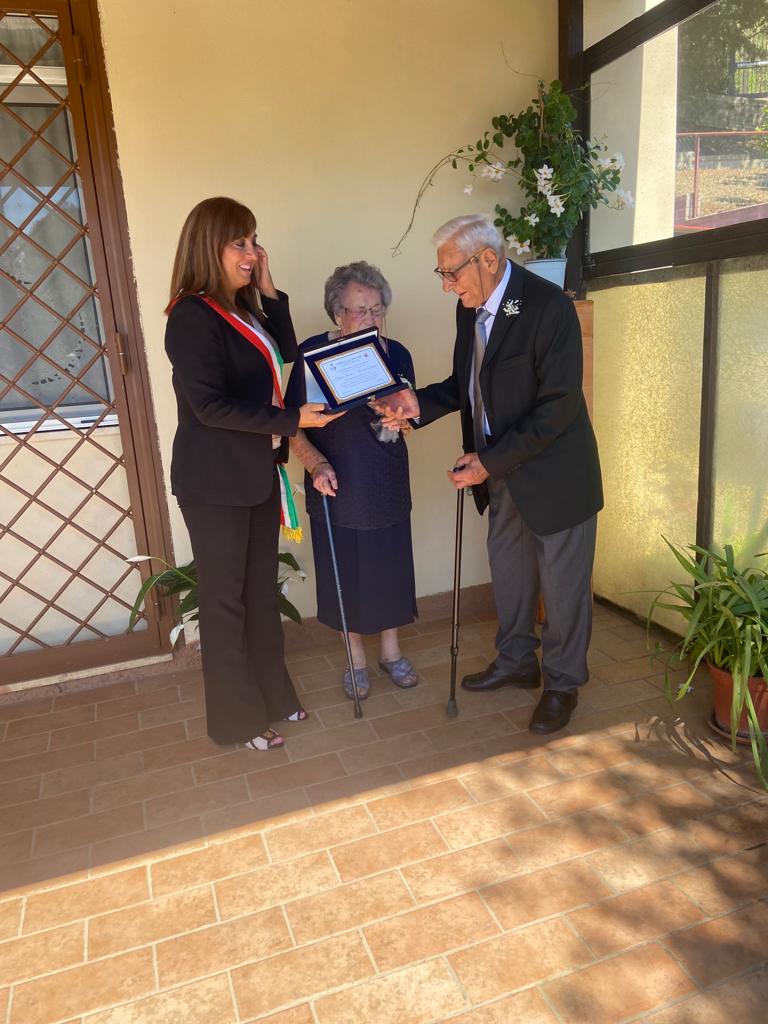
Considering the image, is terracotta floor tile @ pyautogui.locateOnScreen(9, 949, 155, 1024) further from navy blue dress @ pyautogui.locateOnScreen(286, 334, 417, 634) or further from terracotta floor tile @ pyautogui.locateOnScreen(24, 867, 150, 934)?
navy blue dress @ pyautogui.locateOnScreen(286, 334, 417, 634)

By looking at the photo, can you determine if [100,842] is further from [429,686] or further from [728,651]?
→ [728,651]

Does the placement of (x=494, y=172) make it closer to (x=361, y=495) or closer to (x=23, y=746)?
(x=361, y=495)

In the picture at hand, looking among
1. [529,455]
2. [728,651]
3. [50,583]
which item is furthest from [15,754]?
[728,651]

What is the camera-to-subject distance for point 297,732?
291 centimetres

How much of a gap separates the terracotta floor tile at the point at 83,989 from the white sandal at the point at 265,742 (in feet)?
2.94

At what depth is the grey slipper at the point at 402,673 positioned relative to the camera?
3.18 metres

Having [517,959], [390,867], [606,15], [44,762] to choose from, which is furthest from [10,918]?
[606,15]

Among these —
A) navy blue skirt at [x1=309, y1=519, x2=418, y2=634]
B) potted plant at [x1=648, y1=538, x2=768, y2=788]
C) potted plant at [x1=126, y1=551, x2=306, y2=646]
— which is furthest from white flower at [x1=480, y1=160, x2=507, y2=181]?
potted plant at [x1=126, y1=551, x2=306, y2=646]

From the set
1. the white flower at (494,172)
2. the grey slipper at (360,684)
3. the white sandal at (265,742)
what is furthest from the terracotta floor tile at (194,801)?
the white flower at (494,172)

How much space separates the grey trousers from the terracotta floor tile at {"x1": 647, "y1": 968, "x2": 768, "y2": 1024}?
3.87ft

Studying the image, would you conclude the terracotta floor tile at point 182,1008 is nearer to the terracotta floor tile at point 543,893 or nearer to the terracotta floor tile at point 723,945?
the terracotta floor tile at point 543,893

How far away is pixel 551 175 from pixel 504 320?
3.01ft

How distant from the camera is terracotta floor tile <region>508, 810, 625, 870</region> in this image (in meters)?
2.20

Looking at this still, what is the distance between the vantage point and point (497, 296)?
8.57ft
